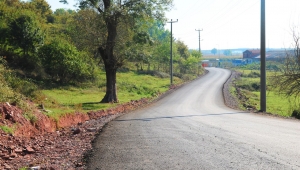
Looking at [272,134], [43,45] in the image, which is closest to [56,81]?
[43,45]

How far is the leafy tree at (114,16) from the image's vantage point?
25.5m

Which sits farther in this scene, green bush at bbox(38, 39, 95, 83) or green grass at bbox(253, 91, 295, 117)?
green bush at bbox(38, 39, 95, 83)

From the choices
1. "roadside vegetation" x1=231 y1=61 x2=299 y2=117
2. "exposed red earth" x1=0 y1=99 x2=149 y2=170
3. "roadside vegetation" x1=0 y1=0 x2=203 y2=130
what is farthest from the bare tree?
"exposed red earth" x1=0 y1=99 x2=149 y2=170

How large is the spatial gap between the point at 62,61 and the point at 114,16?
10300mm

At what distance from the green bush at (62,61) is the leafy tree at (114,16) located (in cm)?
A: 770

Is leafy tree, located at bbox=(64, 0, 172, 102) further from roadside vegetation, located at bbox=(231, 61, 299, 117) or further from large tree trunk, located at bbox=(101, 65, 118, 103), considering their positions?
roadside vegetation, located at bbox=(231, 61, 299, 117)

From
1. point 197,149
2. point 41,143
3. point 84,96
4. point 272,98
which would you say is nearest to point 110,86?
point 84,96

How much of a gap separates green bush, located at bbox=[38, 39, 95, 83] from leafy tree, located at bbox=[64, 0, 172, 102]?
7696 millimetres

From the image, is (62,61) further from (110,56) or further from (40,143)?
(40,143)

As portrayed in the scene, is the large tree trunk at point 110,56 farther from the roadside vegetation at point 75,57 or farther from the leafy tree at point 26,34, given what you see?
the leafy tree at point 26,34

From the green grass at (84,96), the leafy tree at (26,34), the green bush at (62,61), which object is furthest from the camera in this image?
the green bush at (62,61)

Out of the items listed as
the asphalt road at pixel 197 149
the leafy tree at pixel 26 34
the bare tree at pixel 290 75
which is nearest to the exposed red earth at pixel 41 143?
the asphalt road at pixel 197 149

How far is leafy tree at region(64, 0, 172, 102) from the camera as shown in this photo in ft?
83.6

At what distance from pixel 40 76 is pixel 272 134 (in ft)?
89.5
